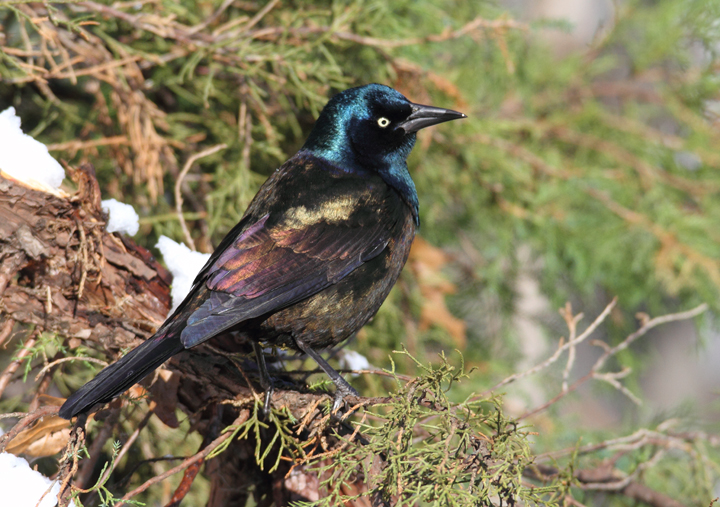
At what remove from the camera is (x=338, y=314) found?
7.72 feet

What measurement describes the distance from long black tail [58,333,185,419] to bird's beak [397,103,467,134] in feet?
4.76

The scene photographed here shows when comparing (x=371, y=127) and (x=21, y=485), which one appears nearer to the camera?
(x=21, y=485)

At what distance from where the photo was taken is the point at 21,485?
1.81m

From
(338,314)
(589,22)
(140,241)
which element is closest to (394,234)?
(338,314)

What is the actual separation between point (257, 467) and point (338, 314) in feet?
2.13

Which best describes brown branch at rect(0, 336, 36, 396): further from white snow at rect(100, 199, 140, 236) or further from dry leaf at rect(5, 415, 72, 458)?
white snow at rect(100, 199, 140, 236)

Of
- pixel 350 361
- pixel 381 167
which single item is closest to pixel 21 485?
pixel 350 361

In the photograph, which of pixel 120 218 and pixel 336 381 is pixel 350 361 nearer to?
pixel 336 381

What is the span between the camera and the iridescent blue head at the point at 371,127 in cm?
280

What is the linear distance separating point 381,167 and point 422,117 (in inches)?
11.5

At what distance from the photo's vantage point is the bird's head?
280cm

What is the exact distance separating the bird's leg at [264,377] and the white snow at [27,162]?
36.1 inches

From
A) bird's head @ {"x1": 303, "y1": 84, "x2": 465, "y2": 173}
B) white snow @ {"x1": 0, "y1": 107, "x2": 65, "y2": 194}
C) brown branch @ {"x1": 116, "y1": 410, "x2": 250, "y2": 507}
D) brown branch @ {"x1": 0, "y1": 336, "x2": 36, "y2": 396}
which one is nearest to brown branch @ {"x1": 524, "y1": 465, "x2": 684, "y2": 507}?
brown branch @ {"x1": 116, "y1": 410, "x2": 250, "y2": 507}

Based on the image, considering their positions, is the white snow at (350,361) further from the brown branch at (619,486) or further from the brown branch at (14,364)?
the brown branch at (14,364)
